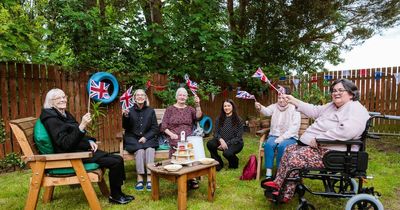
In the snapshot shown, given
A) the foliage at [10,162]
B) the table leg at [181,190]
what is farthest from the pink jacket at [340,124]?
the foliage at [10,162]

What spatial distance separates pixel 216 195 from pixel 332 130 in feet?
5.00

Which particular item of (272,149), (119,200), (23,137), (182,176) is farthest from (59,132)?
(272,149)

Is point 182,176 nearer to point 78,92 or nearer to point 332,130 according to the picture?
point 332,130

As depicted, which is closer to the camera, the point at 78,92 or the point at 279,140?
the point at 279,140

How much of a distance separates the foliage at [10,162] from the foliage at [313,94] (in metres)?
6.15

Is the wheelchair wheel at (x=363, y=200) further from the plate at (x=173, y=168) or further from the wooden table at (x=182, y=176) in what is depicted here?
the plate at (x=173, y=168)

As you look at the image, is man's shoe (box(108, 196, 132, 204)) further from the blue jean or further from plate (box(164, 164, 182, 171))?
the blue jean

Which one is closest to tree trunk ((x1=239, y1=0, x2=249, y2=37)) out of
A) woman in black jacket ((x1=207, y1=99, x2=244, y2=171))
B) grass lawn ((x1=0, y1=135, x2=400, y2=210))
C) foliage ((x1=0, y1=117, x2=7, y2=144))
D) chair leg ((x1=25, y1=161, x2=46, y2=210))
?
woman in black jacket ((x1=207, y1=99, x2=244, y2=171))

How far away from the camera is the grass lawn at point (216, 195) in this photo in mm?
3107

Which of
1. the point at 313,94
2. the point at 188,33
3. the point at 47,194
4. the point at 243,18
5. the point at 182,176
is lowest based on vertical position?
the point at 47,194

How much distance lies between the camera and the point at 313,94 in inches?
286

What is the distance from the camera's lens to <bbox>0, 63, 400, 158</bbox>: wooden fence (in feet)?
14.6

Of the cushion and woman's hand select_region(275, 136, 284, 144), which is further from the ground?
the cushion

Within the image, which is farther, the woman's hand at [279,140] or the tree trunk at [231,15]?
the tree trunk at [231,15]
